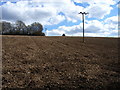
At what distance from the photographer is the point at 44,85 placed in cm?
568

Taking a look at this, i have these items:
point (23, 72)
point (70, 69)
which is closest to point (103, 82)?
point (70, 69)

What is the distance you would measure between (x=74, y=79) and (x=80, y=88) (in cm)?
87

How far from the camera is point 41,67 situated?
7.85 metres

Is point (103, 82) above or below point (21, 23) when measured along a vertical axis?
below

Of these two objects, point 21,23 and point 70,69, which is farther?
point 21,23

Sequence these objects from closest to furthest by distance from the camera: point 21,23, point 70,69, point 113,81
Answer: point 113,81 → point 70,69 → point 21,23

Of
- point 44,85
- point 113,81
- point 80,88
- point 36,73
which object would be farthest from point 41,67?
point 113,81

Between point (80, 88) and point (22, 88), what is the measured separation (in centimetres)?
228

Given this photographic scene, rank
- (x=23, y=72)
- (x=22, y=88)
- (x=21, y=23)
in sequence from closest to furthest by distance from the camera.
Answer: (x=22, y=88), (x=23, y=72), (x=21, y=23)

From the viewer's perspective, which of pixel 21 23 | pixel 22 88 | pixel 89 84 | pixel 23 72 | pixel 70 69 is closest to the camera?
pixel 22 88

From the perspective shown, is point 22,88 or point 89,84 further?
point 89,84

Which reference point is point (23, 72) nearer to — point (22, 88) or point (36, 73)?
point (36, 73)

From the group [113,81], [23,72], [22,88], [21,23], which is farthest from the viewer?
[21,23]

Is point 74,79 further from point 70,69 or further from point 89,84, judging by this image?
point 70,69
